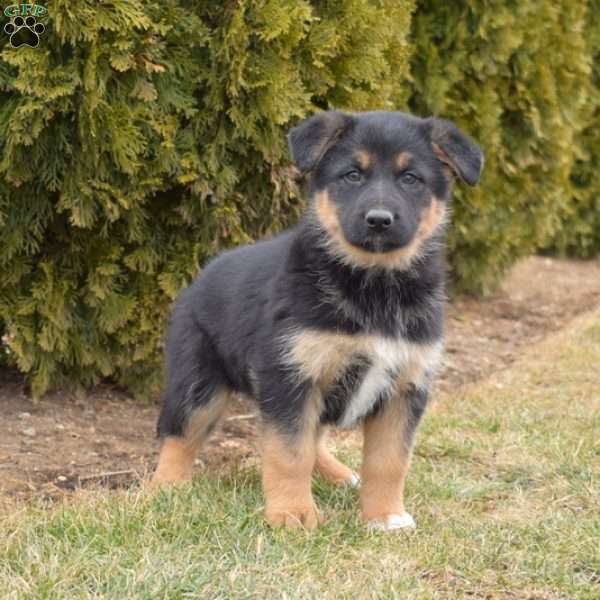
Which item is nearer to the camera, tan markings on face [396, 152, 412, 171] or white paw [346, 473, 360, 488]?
tan markings on face [396, 152, 412, 171]

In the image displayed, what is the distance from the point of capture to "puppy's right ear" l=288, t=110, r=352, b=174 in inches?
169

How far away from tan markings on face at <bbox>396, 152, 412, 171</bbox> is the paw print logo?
1.99 meters

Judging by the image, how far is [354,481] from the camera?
495 centimetres

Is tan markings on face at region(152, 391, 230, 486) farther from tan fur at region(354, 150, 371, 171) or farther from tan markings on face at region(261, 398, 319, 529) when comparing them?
tan fur at region(354, 150, 371, 171)

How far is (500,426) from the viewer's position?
19.2 ft

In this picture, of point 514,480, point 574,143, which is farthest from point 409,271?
point 574,143

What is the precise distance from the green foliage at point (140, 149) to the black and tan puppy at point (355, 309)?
1226 millimetres

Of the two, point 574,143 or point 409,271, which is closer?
point 409,271

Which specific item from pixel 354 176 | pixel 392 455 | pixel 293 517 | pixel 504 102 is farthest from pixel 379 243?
pixel 504 102

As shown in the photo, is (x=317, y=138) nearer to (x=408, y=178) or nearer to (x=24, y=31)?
(x=408, y=178)

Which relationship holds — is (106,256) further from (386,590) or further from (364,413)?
(386,590)

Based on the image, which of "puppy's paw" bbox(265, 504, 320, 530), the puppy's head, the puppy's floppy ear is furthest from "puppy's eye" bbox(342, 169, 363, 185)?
"puppy's paw" bbox(265, 504, 320, 530)

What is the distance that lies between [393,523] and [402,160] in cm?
144

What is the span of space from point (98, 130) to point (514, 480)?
2.60m
